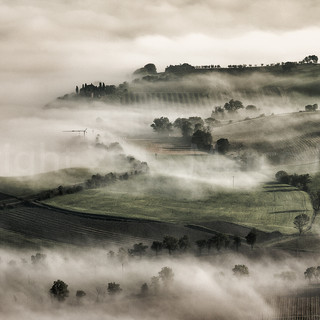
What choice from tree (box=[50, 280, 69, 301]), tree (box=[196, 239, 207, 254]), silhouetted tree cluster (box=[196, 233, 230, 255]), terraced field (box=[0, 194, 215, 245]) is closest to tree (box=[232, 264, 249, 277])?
silhouetted tree cluster (box=[196, 233, 230, 255])

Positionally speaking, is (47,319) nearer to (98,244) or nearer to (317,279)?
(98,244)

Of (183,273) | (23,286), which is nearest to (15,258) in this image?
(23,286)

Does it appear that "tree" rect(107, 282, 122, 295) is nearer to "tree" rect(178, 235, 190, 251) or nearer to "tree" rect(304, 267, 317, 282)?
"tree" rect(178, 235, 190, 251)

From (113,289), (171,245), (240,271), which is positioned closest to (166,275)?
(113,289)

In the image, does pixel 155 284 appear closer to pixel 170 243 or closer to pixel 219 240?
pixel 170 243

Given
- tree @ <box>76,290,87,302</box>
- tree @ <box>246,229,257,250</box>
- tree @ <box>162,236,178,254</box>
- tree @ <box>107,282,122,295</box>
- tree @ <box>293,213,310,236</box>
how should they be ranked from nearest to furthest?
tree @ <box>76,290,87,302</box> → tree @ <box>107,282,122,295</box> → tree @ <box>162,236,178,254</box> → tree @ <box>246,229,257,250</box> → tree @ <box>293,213,310,236</box>

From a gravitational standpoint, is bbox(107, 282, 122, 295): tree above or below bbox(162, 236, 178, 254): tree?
below
